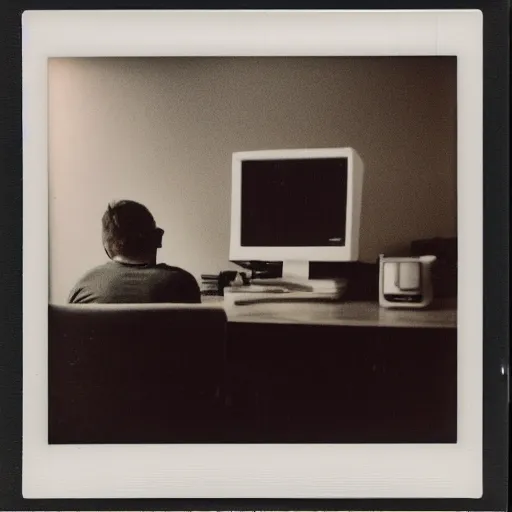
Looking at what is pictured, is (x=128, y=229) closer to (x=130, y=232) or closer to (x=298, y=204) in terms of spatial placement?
(x=130, y=232)

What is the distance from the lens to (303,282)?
1368mm

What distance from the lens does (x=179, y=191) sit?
137 centimetres

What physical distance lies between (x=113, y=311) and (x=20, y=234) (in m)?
0.26

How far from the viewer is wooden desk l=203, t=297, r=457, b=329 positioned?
1.36 metres

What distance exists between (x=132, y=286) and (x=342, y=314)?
0.45 m

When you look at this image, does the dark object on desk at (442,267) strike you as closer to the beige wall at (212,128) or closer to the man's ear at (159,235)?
the beige wall at (212,128)

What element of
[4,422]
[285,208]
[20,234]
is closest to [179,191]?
[285,208]

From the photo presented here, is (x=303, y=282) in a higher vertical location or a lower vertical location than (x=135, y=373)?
higher

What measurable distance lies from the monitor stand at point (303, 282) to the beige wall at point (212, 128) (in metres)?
0.12

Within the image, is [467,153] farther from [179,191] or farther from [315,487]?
[315,487]

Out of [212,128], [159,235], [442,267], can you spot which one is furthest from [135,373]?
[442,267]

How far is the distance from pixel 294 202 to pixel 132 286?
0.39 metres

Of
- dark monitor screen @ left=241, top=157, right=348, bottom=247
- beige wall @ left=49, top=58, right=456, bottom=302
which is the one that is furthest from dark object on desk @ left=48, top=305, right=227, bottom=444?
dark monitor screen @ left=241, top=157, right=348, bottom=247

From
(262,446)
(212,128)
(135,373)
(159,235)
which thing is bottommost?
(262,446)
